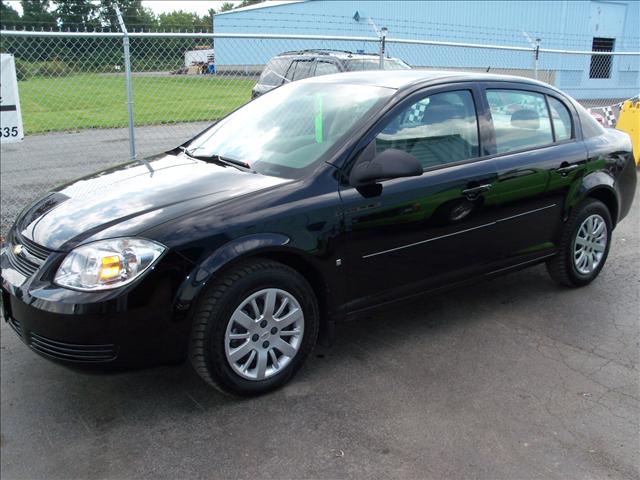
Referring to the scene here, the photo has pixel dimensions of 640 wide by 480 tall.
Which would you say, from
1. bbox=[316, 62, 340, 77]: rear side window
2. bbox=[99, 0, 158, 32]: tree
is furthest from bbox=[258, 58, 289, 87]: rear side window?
bbox=[99, 0, 158, 32]: tree

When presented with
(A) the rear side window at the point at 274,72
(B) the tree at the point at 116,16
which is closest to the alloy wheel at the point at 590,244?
(B) the tree at the point at 116,16

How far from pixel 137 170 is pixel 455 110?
81.8 inches

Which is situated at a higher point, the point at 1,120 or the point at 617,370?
the point at 1,120

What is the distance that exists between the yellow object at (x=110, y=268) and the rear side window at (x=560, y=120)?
3275mm

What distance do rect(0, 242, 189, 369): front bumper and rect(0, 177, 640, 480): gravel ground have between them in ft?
0.62

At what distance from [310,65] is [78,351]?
28.3ft

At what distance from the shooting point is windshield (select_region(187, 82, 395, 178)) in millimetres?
3530

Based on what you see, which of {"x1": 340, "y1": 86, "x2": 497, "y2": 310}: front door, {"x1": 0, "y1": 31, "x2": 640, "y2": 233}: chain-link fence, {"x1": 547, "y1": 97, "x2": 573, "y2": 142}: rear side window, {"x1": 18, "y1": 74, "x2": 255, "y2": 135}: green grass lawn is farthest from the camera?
{"x1": 18, "y1": 74, "x2": 255, "y2": 135}: green grass lawn

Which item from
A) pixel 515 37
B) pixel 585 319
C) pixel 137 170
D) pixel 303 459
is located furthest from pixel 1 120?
pixel 515 37

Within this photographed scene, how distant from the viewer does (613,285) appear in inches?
195

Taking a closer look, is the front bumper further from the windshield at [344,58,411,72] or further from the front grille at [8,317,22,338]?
the windshield at [344,58,411,72]

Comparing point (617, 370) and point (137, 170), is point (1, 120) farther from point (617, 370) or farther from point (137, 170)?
point (617, 370)

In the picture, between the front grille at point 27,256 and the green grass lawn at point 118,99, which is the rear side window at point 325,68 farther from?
the front grille at point 27,256

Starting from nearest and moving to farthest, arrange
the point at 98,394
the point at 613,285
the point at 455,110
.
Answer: the point at 98,394 → the point at 455,110 → the point at 613,285
